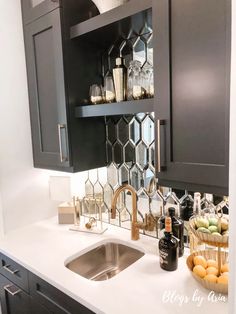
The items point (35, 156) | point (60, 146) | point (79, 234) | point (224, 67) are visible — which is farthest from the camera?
point (35, 156)

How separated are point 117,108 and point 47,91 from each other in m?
0.52

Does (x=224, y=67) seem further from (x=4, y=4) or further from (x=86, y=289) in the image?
(x=4, y=4)

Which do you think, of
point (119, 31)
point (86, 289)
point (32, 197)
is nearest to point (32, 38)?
point (119, 31)

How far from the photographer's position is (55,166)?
1.51 m

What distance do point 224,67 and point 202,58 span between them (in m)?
0.09

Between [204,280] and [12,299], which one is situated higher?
[204,280]

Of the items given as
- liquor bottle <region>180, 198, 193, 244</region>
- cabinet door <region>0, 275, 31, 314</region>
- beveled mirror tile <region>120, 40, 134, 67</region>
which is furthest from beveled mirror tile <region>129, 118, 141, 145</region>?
cabinet door <region>0, 275, 31, 314</region>

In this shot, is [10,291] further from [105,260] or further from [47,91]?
[47,91]

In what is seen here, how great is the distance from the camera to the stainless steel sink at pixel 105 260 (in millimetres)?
1358

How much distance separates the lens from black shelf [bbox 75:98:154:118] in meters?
1.08

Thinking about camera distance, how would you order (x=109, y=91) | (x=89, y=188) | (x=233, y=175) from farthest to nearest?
1. (x=89, y=188)
2. (x=109, y=91)
3. (x=233, y=175)

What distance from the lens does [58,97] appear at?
1390 mm

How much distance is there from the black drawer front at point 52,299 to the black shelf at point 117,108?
0.85 meters

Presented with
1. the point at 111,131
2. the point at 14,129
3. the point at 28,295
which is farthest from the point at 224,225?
the point at 14,129
